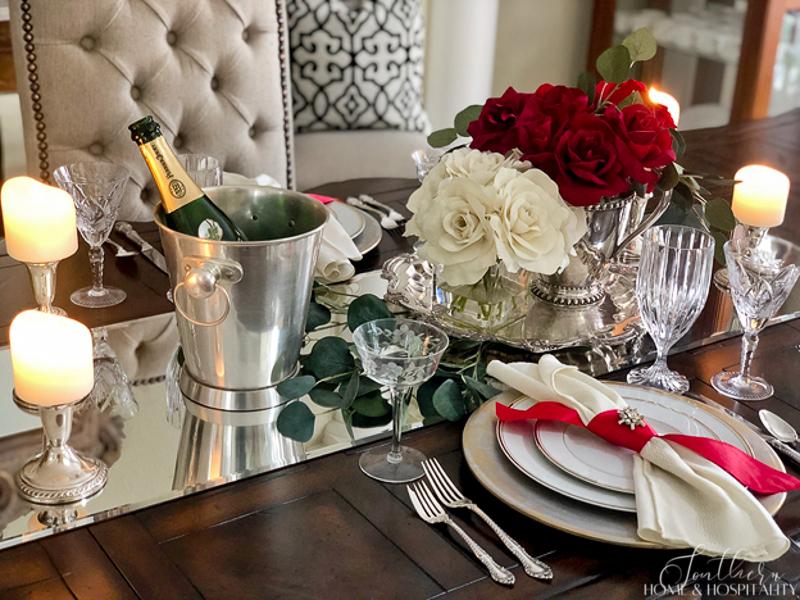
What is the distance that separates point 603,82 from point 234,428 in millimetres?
568

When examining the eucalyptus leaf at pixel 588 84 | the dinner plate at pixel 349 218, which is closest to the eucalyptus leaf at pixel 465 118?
the eucalyptus leaf at pixel 588 84

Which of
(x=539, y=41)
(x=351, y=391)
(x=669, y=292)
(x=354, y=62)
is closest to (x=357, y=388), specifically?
(x=351, y=391)

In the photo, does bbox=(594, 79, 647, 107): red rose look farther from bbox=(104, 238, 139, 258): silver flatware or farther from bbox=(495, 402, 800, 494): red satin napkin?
bbox=(104, 238, 139, 258): silver flatware

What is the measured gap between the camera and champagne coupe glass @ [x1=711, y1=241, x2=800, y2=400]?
1.08m

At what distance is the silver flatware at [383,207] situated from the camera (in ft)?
5.00

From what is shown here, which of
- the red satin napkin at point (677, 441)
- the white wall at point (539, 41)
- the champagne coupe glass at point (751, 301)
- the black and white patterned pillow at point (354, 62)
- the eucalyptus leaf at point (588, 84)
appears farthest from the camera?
the white wall at point (539, 41)

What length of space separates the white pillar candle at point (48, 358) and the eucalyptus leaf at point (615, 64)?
65 cm

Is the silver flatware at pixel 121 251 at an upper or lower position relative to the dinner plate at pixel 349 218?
lower

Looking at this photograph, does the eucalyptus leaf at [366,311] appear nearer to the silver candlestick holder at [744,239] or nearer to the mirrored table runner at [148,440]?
the mirrored table runner at [148,440]

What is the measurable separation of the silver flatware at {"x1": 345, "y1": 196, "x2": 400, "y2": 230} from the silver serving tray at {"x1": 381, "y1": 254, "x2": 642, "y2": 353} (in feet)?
0.66

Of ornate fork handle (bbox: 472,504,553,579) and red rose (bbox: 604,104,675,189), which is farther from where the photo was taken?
red rose (bbox: 604,104,675,189)

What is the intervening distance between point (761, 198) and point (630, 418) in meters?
0.56

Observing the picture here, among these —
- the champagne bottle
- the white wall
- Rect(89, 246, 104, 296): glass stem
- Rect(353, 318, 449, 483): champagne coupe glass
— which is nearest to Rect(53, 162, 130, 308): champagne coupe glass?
Rect(89, 246, 104, 296): glass stem

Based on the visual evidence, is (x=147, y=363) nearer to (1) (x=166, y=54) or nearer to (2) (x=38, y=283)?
(2) (x=38, y=283)
